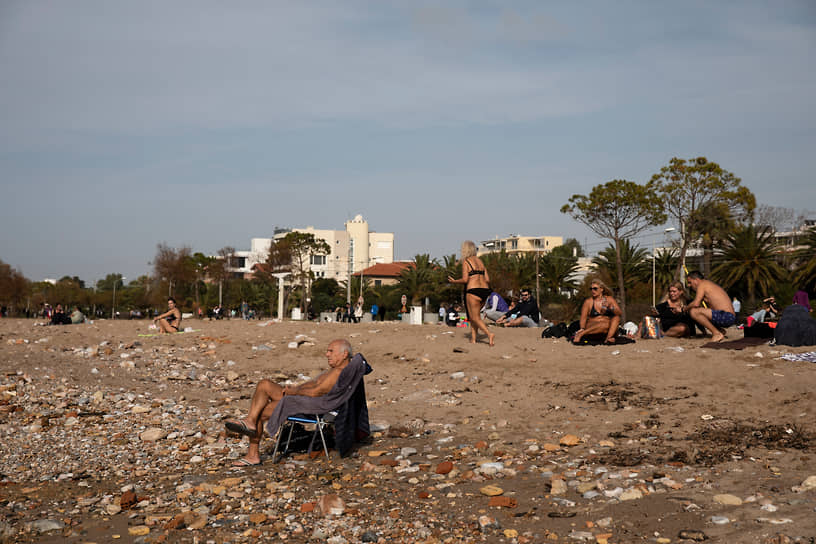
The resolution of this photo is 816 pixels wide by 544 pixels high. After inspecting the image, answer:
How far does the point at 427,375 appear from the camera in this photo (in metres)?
9.94

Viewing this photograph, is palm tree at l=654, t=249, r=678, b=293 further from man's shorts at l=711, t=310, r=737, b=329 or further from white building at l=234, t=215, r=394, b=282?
white building at l=234, t=215, r=394, b=282

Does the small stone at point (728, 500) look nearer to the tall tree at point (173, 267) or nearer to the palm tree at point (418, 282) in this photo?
the palm tree at point (418, 282)

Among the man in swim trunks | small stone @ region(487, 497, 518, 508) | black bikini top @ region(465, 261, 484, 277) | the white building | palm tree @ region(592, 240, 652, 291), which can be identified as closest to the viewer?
small stone @ region(487, 497, 518, 508)

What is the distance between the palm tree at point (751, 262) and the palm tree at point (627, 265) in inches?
295

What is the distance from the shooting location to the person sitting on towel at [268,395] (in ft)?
19.5

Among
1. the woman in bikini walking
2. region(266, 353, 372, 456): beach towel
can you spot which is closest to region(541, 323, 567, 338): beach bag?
the woman in bikini walking

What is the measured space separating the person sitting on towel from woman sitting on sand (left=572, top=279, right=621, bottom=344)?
19.7 feet

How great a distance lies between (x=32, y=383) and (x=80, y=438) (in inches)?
129

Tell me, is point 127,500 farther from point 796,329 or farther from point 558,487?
point 796,329

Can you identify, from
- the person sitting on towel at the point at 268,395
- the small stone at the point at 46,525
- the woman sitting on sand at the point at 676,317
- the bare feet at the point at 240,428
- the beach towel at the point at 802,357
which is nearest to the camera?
the small stone at the point at 46,525

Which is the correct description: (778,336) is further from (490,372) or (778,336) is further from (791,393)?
(490,372)

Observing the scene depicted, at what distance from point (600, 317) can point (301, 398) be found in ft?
21.7

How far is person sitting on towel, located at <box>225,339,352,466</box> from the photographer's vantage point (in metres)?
5.93

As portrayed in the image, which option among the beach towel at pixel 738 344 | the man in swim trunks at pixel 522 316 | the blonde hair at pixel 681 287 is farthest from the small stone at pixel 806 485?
the man in swim trunks at pixel 522 316
